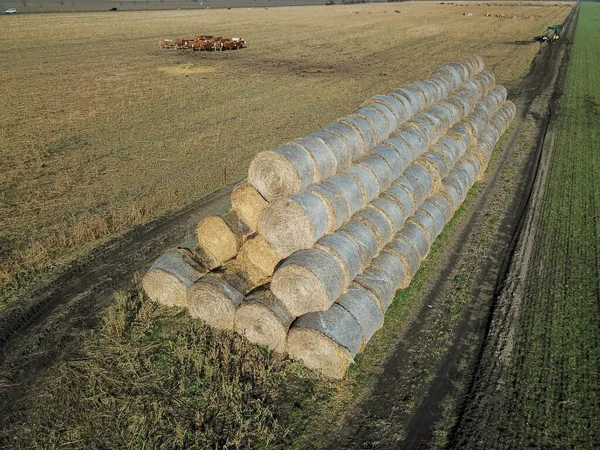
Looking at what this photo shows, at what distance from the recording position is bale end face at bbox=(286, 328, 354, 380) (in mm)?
8195

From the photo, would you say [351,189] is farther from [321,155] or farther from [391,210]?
[391,210]

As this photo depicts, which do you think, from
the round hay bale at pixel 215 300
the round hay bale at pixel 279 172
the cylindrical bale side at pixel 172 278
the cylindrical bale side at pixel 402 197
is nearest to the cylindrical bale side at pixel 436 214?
the cylindrical bale side at pixel 402 197

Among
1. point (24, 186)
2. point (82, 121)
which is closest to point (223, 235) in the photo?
point (24, 186)

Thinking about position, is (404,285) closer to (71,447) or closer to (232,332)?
(232,332)

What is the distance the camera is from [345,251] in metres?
9.28

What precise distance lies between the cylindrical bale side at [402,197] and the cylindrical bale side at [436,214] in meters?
0.74

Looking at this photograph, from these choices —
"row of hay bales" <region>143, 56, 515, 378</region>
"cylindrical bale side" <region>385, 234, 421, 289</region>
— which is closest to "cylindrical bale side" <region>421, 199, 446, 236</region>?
"row of hay bales" <region>143, 56, 515, 378</region>

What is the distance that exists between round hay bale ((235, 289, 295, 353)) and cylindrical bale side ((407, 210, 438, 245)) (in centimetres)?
482

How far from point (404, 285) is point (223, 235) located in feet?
14.9

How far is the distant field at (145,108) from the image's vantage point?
553 inches

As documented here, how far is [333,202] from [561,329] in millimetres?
5710

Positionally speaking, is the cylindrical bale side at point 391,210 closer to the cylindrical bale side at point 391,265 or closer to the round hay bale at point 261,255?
the cylindrical bale side at point 391,265

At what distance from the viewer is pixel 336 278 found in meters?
8.78

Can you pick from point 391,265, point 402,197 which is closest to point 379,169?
point 402,197
